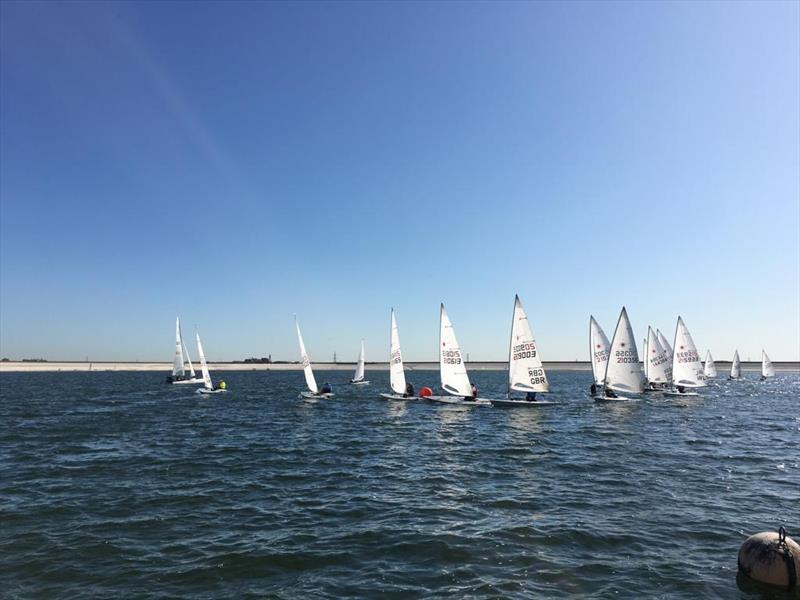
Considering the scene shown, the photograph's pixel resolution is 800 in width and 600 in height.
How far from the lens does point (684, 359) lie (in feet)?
215

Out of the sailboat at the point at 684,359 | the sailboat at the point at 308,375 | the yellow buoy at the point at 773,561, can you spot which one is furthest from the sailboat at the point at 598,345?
the yellow buoy at the point at 773,561

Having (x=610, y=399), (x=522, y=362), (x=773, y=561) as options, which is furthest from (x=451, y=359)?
(x=773, y=561)

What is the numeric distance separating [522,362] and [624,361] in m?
13.4

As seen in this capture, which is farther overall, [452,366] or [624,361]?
[624,361]

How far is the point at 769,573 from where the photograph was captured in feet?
33.8

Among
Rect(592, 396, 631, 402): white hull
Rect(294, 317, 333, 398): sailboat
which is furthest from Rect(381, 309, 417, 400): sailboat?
Rect(592, 396, 631, 402): white hull

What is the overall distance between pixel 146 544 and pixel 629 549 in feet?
42.0

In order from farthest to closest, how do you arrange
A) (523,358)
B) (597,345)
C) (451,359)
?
(597,345) < (451,359) < (523,358)

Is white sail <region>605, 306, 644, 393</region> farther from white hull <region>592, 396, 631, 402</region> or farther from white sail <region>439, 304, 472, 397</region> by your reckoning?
white sail <region>439, 304, 472, 397</region>

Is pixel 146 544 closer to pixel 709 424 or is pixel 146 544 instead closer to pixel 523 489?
pixel 523 489

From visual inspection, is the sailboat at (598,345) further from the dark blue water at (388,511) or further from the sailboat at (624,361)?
the dark blue water at (388,511)

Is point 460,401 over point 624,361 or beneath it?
beneath

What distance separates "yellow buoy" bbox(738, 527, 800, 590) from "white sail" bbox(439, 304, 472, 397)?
119 feet

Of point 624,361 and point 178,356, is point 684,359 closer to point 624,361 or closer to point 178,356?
point 624,361
